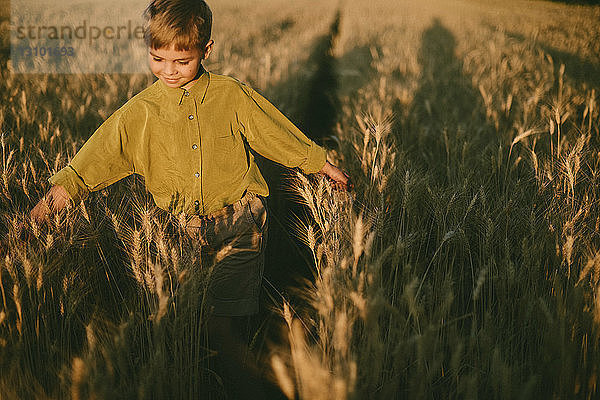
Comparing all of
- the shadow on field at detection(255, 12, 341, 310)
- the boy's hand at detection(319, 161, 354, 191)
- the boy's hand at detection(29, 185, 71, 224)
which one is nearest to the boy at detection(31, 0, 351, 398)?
the boy's hand at detection(29, 185, 71, 224)

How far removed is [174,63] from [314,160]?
0.62 metres

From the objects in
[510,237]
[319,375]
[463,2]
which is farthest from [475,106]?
[463,2]

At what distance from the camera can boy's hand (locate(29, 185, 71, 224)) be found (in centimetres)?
141

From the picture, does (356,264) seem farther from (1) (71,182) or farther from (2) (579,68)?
(2) (579,68)

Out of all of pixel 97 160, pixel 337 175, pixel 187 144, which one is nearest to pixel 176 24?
pixel 187 144

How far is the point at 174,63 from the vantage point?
4.68 feet

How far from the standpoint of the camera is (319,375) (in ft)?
2.89

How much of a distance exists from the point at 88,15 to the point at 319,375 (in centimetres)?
957

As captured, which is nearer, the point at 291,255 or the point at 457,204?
the point at 457,204

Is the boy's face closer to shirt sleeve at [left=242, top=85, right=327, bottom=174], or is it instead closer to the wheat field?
shirt sleeve at [left=242, top=85, right=327, bottom=174]

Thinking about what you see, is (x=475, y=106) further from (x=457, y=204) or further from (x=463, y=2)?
(x=463, y=2)

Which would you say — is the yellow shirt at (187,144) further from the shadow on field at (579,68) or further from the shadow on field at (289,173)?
the shadow on field at (579,68)

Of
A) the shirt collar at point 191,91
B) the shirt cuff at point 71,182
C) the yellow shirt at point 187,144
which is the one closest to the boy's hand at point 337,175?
the yellow shirt at point 187,144

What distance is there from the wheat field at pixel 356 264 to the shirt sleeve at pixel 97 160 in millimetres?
100
